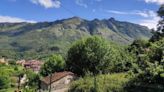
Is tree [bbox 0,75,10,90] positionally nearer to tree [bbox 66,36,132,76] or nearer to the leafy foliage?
tree [bbox 66,36,132,76]

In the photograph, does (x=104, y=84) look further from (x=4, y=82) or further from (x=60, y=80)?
(x=4, y=82)

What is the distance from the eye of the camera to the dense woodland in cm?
1537

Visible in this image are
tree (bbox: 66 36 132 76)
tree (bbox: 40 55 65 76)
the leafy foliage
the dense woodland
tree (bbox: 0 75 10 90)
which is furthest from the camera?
tree (bbox: 0 75 10 90)

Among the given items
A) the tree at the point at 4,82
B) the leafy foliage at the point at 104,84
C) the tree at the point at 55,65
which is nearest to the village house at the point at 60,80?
the tree at the point at 55,65

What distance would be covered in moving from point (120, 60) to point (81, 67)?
495 cm

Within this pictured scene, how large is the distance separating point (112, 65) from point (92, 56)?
8.83ft

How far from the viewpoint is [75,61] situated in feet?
144

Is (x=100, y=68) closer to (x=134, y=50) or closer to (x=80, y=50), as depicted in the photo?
(x=80, y=50)

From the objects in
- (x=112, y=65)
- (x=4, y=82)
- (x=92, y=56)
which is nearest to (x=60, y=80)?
(x=92, y=56)

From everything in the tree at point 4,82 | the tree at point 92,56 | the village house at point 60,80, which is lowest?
the tree at point 4,82

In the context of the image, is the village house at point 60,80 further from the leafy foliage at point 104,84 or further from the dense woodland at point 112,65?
the leafy foliage at point 104,84

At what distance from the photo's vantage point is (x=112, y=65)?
42406 millimetres

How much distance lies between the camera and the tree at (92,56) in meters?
42.6

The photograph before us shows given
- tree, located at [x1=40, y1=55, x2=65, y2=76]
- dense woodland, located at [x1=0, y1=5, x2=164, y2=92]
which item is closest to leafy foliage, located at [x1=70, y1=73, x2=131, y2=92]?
dense woodland, located at [x1=0, y1=5, x2=164, y2=92]
